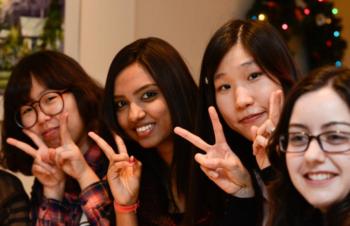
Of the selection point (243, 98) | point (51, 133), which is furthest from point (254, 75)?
point (51, 133)

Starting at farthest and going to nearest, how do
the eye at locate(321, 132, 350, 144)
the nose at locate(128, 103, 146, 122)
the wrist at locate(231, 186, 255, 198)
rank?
the nose at locate(128, 103, 146, 122)
the wrist at locate(231, 186, 255, 198)
the eye at locate(321, 132, 350, 144)

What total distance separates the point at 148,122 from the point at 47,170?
0.43m

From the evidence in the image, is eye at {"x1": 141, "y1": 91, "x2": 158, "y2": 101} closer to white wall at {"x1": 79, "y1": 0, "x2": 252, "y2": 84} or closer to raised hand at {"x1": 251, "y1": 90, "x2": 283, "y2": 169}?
raised hand at {"x1": 251, "y1": 90, "x2": 283, "y2": 169}

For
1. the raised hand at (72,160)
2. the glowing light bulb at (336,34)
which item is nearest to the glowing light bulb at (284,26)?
the glowing light bulb at (336,34)

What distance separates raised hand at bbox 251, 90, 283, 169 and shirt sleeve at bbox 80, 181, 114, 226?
25.9 inches

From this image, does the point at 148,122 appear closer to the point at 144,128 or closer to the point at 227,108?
the point at 144,128

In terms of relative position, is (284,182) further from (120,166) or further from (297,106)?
(120,166)

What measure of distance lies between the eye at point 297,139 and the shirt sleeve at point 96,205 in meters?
0.85

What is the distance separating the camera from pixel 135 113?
1.78 metres

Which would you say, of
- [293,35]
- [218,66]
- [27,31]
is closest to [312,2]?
[293,35]

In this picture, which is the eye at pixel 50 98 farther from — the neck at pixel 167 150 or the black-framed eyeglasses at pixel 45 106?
the neck at pixel 167 150

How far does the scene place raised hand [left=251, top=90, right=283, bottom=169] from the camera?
1.42m

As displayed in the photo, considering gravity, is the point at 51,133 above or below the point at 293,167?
below

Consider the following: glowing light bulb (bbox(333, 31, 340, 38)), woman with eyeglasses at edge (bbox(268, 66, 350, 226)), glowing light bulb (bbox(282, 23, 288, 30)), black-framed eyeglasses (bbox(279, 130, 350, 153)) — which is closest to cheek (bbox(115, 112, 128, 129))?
woman with eyeglasses at edge (bbox(268, 66, 350, 226))
